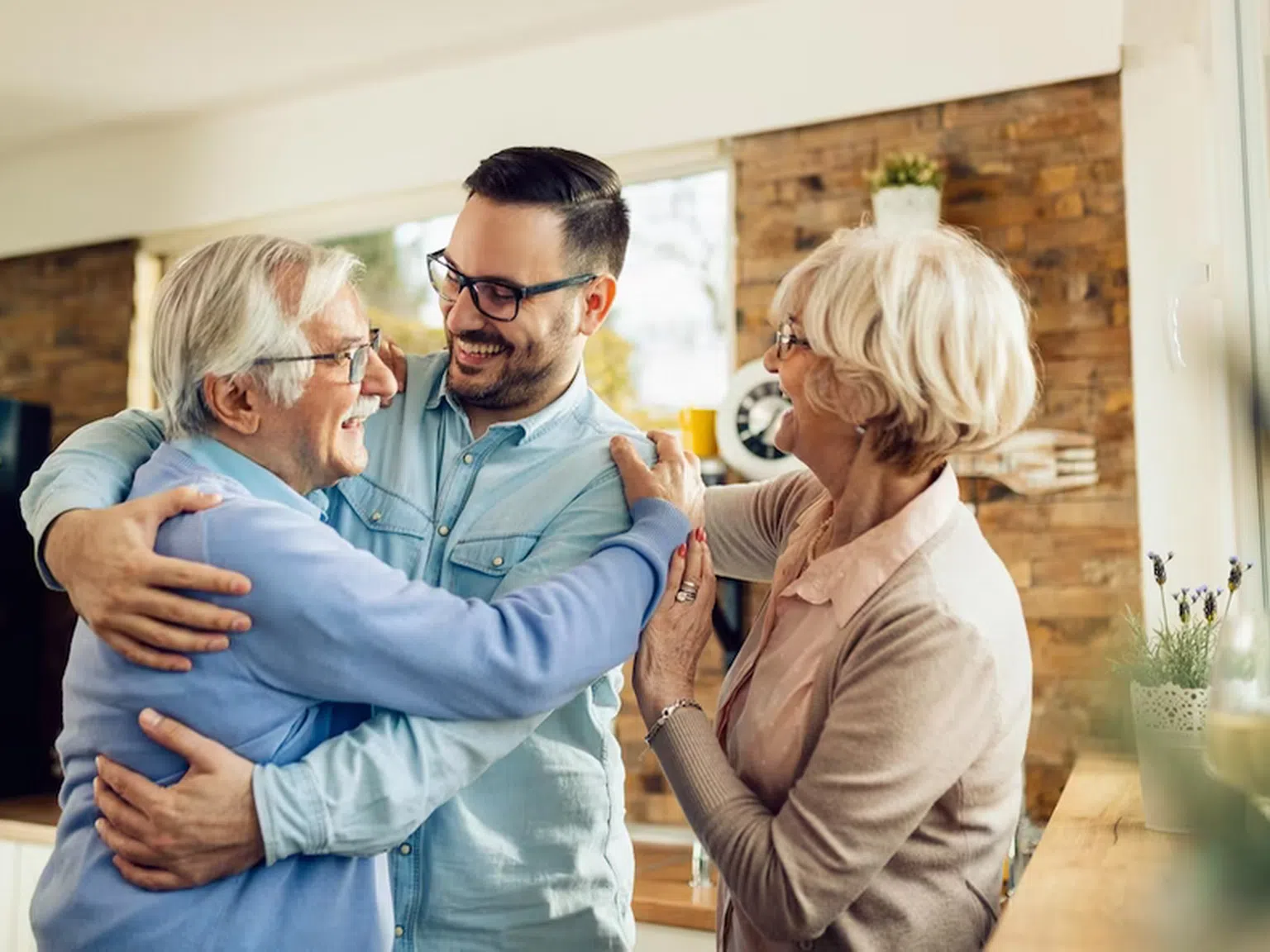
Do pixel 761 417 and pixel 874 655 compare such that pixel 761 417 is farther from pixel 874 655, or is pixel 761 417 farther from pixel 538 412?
pixel 874 655

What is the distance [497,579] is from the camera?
1387mm

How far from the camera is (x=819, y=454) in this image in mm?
1489

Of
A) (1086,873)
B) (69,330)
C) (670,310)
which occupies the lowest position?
(1086,873)

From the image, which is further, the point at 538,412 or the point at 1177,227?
the point at 1177,227

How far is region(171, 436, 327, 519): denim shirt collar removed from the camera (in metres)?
1.25

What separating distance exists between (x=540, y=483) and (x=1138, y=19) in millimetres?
2291

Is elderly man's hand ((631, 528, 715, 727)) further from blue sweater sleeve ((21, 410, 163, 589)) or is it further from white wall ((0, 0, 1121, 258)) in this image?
white wall ((0, 0, 1121, 258))

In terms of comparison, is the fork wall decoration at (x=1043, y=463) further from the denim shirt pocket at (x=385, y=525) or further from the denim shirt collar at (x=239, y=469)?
the denim shirt collar at (x=239, y=469)

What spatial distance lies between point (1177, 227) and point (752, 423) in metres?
1.28

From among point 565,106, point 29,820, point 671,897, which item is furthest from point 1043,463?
point 29,820

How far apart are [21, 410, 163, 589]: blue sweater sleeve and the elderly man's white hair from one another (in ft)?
0.41

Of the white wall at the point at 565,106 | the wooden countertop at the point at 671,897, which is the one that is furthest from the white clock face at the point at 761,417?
the wooden countertop at the point at 671,897

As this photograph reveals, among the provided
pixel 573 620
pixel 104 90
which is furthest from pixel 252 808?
pixel 104 90

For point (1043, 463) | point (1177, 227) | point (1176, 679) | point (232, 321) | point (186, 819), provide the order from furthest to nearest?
1. point (1043, 463)
2. point (1177, 227)
3. point (1176, 679)
4. point (232, 321)
5. point (186, 819)
